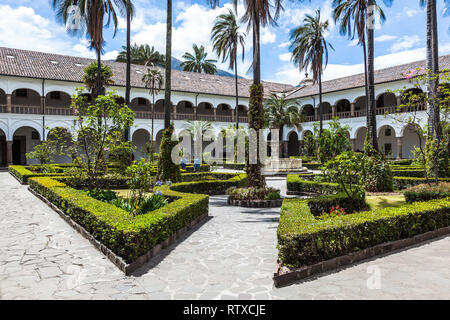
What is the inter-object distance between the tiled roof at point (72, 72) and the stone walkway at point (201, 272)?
878 inches

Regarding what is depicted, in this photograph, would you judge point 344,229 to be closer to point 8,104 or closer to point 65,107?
point 8,104

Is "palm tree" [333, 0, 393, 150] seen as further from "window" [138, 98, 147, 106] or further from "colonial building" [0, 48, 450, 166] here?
"window" [138, 98, 147, 106]

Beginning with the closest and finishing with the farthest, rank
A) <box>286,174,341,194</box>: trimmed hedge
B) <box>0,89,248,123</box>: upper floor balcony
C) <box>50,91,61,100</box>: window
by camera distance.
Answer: <box>286,174,341,194</box>: trimmed hedge, <box>0,89,248,123</box>: upper floor balcony, <box>50,91,61,100</box>: window

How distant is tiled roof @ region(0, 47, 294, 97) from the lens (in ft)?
80.7

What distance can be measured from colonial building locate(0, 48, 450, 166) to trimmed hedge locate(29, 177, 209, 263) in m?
16.8

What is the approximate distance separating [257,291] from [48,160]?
2032 centimetres

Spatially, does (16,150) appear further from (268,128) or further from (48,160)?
(268,128)

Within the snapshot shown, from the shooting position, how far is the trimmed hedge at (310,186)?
10.9 metres

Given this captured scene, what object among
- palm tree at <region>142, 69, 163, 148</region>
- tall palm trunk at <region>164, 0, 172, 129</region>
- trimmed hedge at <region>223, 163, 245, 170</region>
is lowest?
trimmed hedge at <region>223, 163, 245, 170</region>

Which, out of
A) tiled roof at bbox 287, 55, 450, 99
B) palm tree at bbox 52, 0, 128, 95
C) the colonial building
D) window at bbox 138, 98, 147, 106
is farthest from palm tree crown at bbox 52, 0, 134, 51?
tiled roof at bbox 287, 55, 450, 99

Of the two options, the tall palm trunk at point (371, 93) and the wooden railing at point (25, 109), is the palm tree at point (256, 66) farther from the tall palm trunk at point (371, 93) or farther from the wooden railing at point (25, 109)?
the wooden railing at point (25, 109)

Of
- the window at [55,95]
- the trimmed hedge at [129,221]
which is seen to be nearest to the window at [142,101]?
the window at [55,95]
